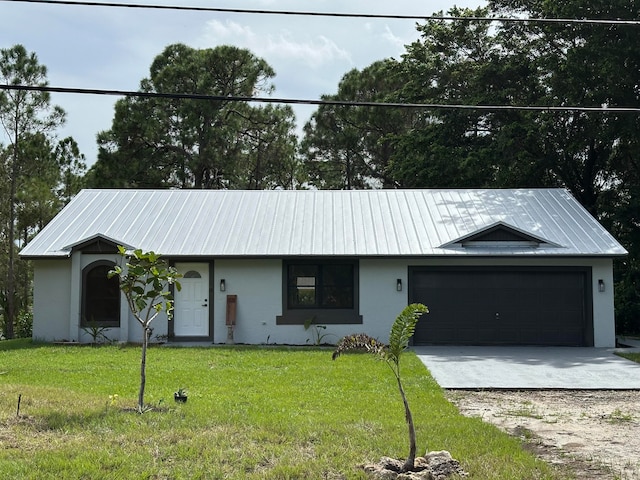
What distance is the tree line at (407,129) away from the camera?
23781 mm

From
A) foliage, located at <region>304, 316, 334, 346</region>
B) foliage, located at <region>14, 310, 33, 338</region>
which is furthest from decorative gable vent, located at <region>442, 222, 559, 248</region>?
foliage, located at <region>14, 310, 33, 338</region>

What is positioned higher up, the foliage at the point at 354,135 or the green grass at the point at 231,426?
the foliage at the point at 354,135

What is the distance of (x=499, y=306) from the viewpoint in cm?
1853

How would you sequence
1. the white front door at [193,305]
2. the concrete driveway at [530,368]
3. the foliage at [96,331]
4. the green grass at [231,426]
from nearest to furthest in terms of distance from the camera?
the green grass at [231,426]
the concrete driveway at [530,368]
the foliage at [96,331]
the white front door at [193,305]

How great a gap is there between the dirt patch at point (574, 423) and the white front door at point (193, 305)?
9359mm

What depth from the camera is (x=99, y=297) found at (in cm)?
1903

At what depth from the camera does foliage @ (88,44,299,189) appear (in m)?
33.2

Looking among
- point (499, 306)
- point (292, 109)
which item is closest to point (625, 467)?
point (499, 306)

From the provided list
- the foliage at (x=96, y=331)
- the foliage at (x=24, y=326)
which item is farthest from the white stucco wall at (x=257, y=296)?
the foliage at (x=24, y=326)

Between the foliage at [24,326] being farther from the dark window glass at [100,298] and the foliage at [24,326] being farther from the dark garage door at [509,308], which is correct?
the dark garage door at [509,308]

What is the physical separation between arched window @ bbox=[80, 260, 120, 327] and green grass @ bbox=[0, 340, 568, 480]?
548 centimetres

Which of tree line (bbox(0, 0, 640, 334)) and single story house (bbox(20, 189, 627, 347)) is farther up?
tree line (bbox(0, 0, 640, 334))

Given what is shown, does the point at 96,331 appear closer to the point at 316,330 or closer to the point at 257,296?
the point at 257,296

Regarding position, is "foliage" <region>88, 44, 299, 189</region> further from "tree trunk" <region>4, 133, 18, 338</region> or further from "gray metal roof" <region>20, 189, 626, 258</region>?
"gray metal roof" <region>20, 189, 626, 258</region>
